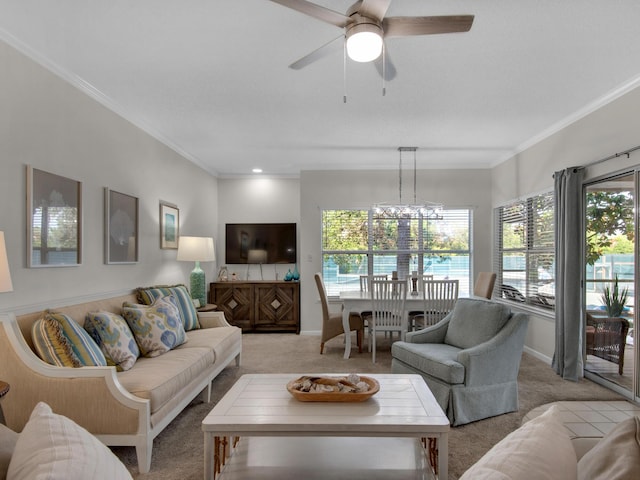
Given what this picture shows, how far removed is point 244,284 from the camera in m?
6.57

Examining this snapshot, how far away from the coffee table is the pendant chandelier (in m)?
3.33

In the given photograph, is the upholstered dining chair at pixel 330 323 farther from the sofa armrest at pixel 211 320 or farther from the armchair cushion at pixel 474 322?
the armchair cushion at pixel 474 322

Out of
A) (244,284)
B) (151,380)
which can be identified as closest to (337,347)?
(244,284)

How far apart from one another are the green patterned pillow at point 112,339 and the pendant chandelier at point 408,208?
11.3ft

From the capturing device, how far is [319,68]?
307cm

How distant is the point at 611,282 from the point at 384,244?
3250mm

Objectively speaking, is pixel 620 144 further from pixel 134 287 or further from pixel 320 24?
pixel 134 287

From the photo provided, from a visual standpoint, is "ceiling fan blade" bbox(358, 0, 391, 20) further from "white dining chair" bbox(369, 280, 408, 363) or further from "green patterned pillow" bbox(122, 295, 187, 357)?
"white dining chair" bbox(369, 280, 408, 363)

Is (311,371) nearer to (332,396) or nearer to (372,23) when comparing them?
(332,396)

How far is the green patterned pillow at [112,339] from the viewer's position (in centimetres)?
286

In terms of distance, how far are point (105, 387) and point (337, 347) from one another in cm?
354

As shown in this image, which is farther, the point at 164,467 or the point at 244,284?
the point at 244,284

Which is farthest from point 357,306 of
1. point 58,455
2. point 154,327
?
point 58,455

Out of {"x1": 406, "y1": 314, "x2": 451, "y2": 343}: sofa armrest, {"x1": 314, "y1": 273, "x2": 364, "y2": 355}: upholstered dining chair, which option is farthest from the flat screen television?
{"x1": 406, "y1": 314, "x2": 451, "y2": 343}: sofa armrest
